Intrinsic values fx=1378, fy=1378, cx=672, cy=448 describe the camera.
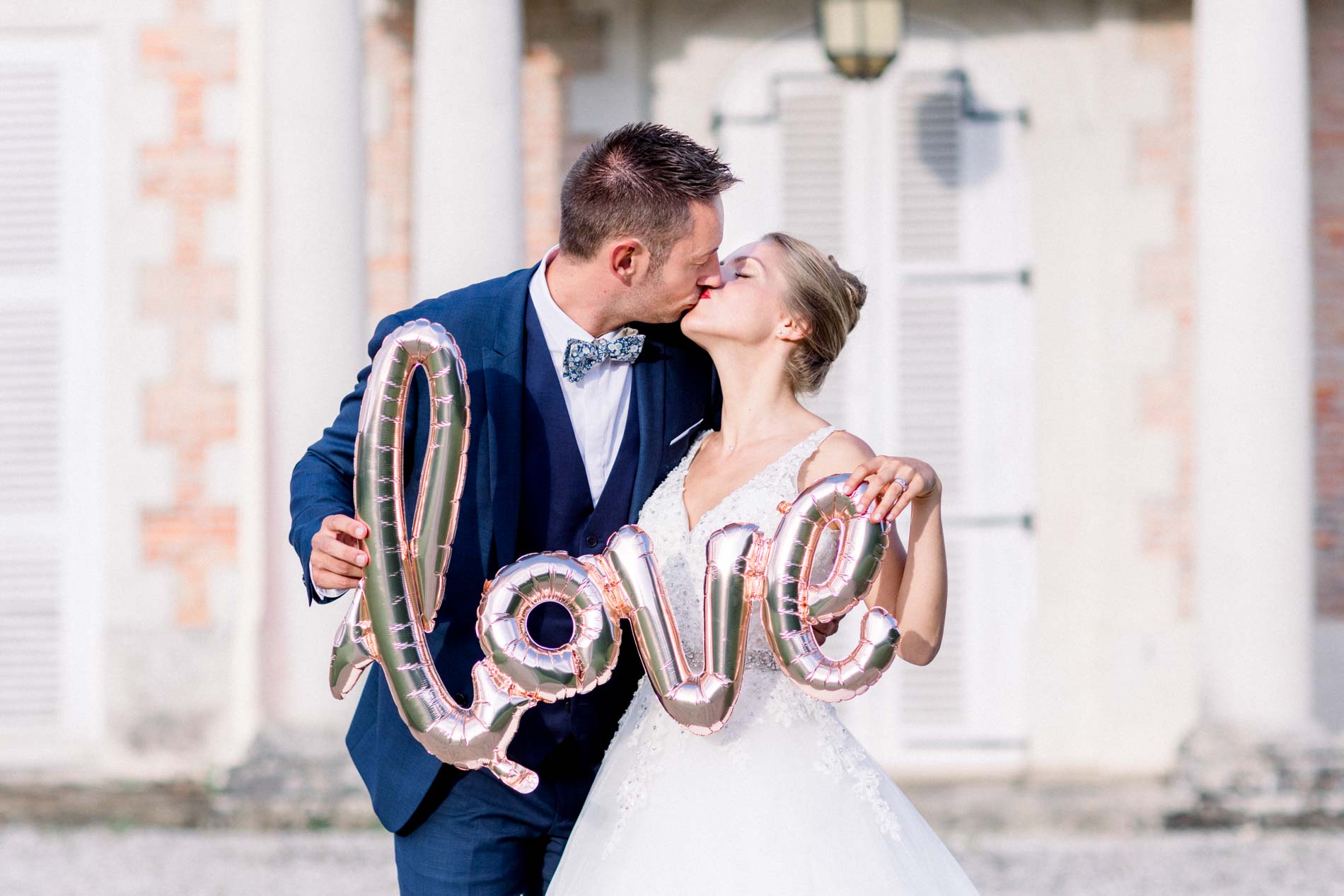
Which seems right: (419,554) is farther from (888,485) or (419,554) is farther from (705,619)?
(888,485)

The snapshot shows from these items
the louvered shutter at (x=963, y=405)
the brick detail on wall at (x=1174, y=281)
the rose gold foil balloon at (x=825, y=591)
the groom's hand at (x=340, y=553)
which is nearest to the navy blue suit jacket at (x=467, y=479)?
the groom's hand at (x=340, y=553)

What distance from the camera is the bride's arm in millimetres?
1999

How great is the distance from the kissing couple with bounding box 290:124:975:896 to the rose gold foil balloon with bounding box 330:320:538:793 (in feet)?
0.41

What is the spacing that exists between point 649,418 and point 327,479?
550 millimetres

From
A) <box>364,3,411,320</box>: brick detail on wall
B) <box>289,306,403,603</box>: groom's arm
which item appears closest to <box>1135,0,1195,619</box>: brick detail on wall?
<box>364,3,411,320</box>: brick detail on wall

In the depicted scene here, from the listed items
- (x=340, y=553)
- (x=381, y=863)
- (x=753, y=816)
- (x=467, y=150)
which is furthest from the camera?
(x=467, y=150)

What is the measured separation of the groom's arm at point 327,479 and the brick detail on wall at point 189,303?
4.01m

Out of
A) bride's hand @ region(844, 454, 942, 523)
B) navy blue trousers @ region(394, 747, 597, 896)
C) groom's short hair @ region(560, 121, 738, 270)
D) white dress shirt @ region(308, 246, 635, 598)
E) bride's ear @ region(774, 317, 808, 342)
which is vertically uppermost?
Result: groom's short hair @ region(560, 121, 738, 270)

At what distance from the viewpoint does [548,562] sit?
1.98m

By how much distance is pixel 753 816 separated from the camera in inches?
82.6

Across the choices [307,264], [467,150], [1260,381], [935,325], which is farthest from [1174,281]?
[307,264]

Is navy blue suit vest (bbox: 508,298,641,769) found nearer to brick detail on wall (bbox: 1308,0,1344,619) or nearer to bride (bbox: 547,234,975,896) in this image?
bride (bbox: 547,234,975,896)

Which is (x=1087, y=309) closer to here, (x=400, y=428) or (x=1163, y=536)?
(x=1163, y=536)

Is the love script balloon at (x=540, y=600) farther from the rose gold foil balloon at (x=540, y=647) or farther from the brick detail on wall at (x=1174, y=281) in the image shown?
the brick detail on wall at (x=1174, y=281)
